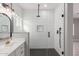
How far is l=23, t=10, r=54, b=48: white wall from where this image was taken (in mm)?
3285

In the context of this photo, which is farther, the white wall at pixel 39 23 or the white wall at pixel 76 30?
the white wall at pixel 76 30

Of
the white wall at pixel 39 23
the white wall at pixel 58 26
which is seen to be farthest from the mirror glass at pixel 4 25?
the white wall at pixel 58 26

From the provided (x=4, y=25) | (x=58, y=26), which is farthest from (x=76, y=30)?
(x=4, y=25)

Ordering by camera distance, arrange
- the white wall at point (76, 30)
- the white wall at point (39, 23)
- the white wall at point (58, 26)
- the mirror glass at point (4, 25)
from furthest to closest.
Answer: the white wall at point (76, 30) → the white wall at point (58, 26) → the white wall at point (39, 23) → the mirror glass at point (4, 25)

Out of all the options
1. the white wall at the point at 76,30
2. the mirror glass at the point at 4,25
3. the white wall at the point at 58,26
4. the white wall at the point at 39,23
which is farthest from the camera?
the white wall at the point at 76,30

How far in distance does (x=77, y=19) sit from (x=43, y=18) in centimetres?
705

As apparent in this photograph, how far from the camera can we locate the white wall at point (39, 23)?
329cm

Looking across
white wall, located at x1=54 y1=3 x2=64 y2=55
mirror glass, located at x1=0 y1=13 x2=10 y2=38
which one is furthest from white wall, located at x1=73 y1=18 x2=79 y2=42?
mirror glass, located at x1=0 y1=13 x2=10 y2=38

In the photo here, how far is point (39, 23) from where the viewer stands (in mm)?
3414

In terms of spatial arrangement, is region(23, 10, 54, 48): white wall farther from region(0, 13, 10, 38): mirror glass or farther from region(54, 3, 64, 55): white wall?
region(0, 13, 10, 38): mirror glass

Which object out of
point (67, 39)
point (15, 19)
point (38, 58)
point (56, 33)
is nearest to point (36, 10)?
point (15, 19)

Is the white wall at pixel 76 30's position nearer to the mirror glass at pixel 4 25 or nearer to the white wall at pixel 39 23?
the white wall at pixel 39 23

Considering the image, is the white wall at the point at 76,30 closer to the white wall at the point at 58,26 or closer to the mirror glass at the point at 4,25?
the white wall at the point at 58,26

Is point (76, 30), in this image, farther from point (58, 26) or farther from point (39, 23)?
point (39, 23)
